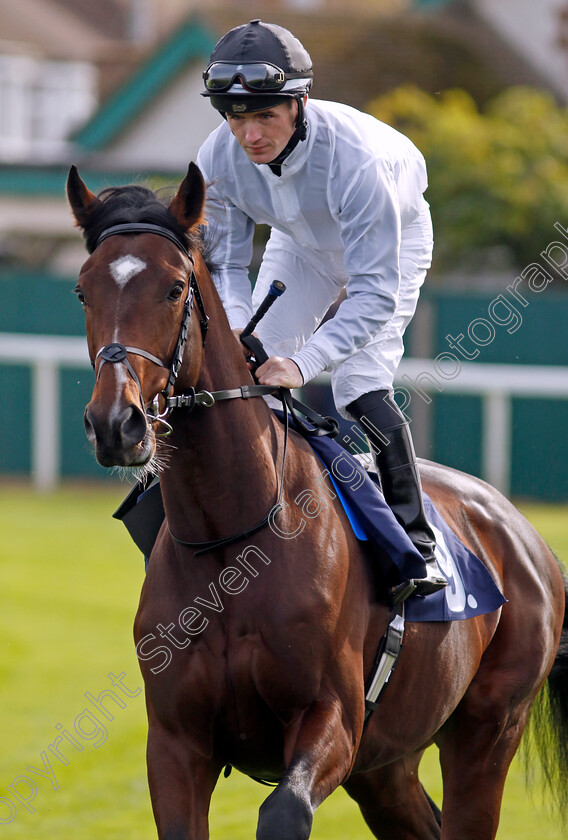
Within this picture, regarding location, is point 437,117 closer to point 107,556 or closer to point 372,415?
point 107,556

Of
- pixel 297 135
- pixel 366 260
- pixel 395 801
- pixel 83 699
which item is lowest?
pixel 83 699

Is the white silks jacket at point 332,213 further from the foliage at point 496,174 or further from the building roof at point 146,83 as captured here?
the building roof at point 146,83

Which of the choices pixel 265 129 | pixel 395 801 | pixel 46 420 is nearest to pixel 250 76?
pixel 265 129

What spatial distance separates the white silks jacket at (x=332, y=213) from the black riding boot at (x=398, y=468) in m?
0.07

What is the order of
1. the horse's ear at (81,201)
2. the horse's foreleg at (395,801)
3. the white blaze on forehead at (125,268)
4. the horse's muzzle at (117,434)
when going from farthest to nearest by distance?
1. the horse's foreleg at (395,801)
2. the horse's ear at (81,201)
3. the white blaze on forehead at (125,268)
4. the horse's muzzle at (117,434)

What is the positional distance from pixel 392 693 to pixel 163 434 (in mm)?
1106

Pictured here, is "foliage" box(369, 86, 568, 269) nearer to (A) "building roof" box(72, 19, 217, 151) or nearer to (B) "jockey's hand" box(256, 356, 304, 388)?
(A) "building roof" box(72, 19, 217, 151)

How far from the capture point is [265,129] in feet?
10.7

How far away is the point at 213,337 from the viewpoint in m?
3.07

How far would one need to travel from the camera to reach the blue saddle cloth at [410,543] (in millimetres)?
3365

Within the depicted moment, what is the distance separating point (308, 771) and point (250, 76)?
66.5 inches

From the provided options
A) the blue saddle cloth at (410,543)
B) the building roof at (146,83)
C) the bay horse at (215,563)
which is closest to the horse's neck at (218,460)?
the bay horse at (215,563)

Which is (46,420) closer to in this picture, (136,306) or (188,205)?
(188,205)

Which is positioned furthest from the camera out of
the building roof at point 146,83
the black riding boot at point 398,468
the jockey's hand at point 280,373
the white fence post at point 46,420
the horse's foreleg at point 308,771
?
the building roof at point 146,83
